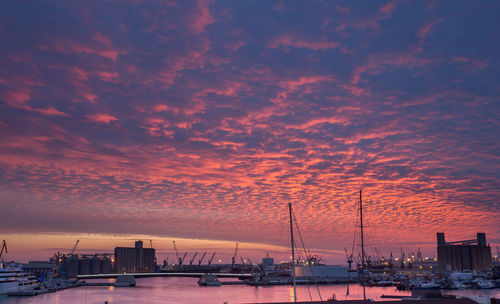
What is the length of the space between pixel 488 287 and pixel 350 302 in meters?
188

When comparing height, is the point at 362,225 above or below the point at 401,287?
above

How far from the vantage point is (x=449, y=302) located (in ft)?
116

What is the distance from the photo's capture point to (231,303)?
116188mm

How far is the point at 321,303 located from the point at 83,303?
373 feet

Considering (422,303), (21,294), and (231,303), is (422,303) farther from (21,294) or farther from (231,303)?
(21,294)

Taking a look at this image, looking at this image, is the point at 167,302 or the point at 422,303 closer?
the point at 422,303

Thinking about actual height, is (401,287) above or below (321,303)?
below

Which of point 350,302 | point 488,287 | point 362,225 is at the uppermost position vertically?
point 362,225

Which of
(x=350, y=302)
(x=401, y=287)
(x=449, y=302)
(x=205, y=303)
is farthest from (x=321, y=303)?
(x=401, y=287)

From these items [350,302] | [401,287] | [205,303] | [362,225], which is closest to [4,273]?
[205,303]

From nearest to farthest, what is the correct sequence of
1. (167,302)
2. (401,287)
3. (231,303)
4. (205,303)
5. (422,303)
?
(422,303) → (231,303) → (205,303) → (167,302) → (401,287)

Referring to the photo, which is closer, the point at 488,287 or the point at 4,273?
the point at 4,273

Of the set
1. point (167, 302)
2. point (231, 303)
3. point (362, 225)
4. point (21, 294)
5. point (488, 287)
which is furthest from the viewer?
point (488, 287)

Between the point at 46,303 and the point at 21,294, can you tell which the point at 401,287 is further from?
the point at 21,294
